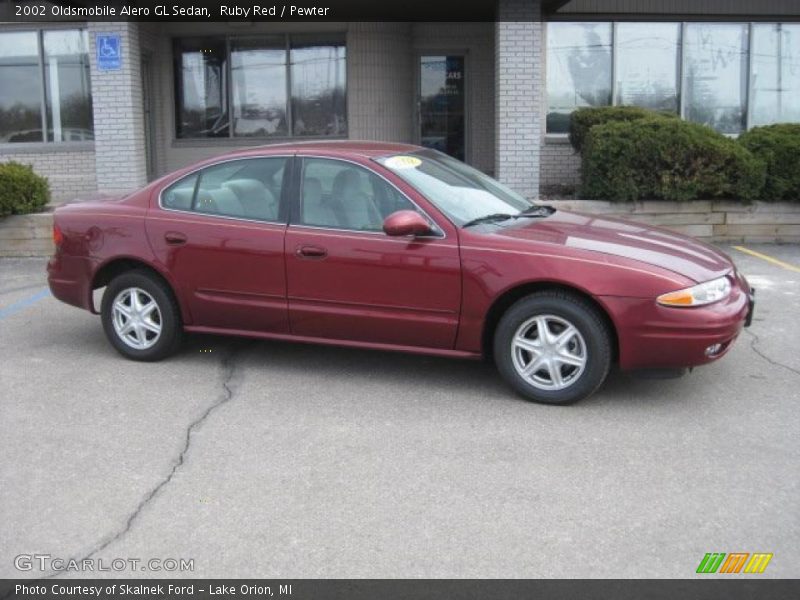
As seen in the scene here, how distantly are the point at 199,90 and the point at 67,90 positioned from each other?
6.95ft

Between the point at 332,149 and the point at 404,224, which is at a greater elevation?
the point at 332,149

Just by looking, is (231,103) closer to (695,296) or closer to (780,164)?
(780,164)

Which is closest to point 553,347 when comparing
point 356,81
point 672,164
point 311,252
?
point 311,252

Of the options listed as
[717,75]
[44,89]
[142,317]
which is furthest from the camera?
[44,89]

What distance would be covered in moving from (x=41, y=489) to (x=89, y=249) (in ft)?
8.22

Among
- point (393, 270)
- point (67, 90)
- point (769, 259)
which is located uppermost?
point (67, 90)

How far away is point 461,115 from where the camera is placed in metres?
15.0

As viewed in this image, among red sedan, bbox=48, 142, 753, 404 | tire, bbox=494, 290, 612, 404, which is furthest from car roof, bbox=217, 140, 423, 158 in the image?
tire, bbox=494, 290, 612, 404

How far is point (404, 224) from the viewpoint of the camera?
518 centimetres

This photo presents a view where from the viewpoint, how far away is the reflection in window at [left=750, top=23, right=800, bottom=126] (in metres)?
13.7

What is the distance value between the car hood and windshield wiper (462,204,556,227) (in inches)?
3.3

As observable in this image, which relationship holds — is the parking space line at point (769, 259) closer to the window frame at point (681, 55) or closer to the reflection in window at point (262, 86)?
the window frame at point (681, 55)

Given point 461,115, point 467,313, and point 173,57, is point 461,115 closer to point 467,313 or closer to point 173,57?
point 173,57

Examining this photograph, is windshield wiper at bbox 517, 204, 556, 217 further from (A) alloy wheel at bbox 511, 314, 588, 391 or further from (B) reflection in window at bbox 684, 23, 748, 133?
(B) reflection in window at bbox 684, 23, 748, 133
